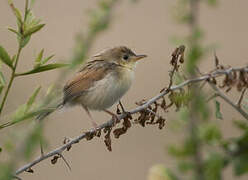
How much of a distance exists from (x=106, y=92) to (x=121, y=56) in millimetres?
600

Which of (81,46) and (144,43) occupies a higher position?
(81,46)

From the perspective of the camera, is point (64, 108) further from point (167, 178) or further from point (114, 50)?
point (167, 178)

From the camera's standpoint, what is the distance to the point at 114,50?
4.85 meters

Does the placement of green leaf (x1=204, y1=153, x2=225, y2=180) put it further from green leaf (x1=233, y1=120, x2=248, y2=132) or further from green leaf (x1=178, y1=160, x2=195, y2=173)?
green leaf (x1=233, y1=120, x2=248, y2=132)

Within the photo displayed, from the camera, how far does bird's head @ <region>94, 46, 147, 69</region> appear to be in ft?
15.5

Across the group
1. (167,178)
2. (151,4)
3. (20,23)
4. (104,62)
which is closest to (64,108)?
(104,62)

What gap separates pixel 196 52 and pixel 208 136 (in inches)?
5.5

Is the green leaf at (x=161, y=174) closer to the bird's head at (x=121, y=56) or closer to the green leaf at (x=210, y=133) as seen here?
the green leaf at (x=210, y=133)

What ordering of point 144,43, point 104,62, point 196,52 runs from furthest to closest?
point 144,43
point 104,62
point 196,52

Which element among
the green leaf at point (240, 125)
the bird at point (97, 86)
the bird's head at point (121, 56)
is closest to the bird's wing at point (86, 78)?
the bird at point (97, 86)

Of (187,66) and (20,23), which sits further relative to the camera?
(20,23)

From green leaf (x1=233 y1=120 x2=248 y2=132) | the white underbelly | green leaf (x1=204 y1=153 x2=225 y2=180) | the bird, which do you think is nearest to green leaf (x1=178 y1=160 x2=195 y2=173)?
green leaf (x1=204 y1=153 x2=225 y2=180)

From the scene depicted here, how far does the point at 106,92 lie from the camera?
434 cm

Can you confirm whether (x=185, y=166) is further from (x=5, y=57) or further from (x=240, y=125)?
(x=5, y=57)
